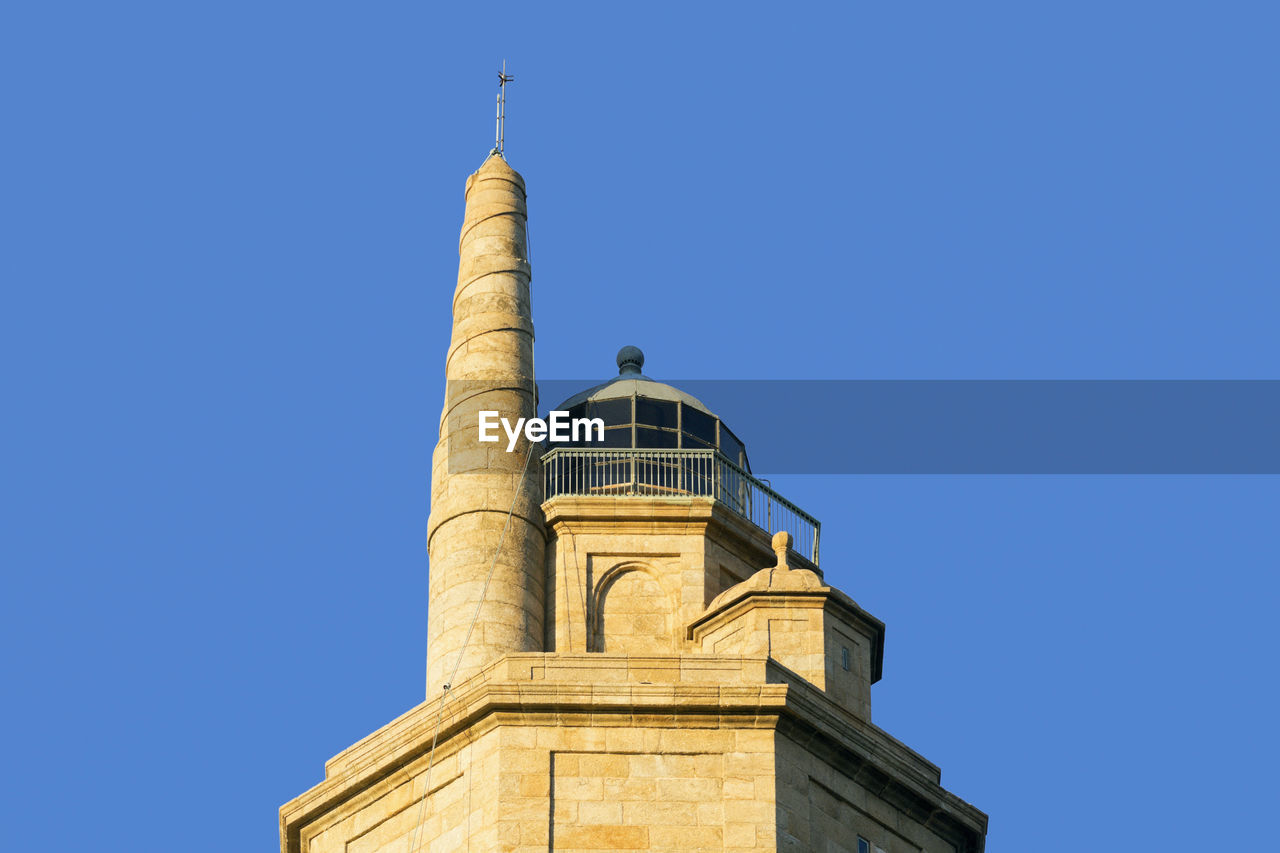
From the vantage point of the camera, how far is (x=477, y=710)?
36219mm

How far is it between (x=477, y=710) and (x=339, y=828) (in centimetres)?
323

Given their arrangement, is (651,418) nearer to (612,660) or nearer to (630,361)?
(630,361)

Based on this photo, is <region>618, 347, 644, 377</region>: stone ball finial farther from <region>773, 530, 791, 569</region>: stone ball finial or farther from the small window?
<region>773, 530, 791, 569</region>: stone ball finial

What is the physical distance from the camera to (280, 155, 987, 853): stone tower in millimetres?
35781

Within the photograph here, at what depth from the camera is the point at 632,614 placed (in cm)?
4162

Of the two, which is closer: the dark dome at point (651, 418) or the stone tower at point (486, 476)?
the stone tower at point (486, 476)

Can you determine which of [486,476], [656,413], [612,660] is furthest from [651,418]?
[612,660]

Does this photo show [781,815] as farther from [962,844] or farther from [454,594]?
[454,594]

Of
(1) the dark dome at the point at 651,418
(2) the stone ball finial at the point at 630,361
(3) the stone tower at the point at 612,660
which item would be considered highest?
(2) the stone ball finial at the point at 630,361

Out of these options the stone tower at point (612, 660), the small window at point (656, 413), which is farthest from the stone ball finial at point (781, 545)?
the small window at point (656, 413)

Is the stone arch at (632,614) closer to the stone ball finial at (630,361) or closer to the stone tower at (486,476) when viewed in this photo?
the stone tower at (486,476)

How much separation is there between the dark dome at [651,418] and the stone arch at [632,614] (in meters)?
3.20

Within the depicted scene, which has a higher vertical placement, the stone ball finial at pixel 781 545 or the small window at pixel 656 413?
the small window at pixel 656 413

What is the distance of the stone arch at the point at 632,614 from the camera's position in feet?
135
